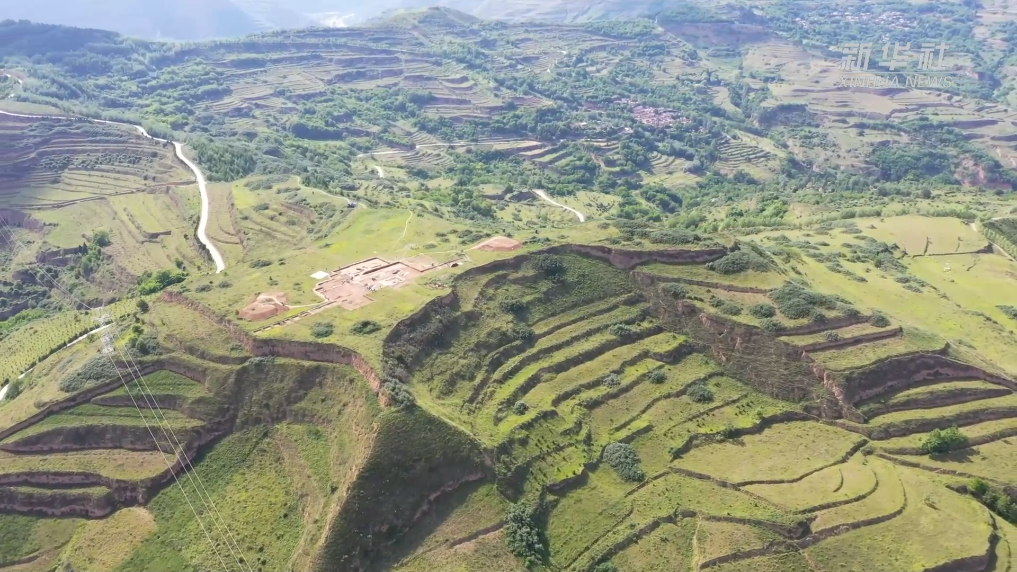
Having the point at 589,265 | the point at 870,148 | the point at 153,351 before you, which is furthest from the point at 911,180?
the point at 153,351

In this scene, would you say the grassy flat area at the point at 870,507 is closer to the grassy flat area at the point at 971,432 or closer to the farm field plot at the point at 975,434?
the farm field plot at the point at 975,434

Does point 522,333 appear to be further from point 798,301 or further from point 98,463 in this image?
point 98,463

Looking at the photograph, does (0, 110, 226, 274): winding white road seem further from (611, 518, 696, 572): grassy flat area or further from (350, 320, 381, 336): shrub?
(611, 518, 696, 572): grassy flat area

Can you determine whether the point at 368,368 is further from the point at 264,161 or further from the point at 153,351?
the point at 264,161

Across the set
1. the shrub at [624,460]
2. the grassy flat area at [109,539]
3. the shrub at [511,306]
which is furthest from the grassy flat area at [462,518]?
the grassy flat area at [109,539]

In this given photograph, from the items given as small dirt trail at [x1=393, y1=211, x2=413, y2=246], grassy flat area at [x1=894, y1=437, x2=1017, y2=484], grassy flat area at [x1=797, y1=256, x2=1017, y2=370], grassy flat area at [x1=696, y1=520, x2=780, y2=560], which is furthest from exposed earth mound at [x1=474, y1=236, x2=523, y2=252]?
grassy flat area at [x1=894, y1=437, x2=1017, y2=484]

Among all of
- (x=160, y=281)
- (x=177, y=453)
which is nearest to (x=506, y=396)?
(x=177, y=453)
